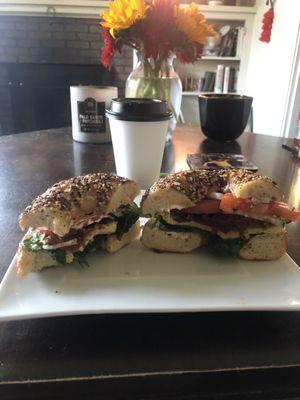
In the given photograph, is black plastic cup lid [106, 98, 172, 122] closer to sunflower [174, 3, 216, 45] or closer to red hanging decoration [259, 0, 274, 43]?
sunflower [174, 3, 216, 45]

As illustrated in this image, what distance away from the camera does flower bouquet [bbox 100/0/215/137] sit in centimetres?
110

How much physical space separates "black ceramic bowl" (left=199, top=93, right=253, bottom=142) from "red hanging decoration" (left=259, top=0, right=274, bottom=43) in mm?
2207

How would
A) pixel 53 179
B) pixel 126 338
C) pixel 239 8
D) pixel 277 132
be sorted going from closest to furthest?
pixel 126 338
pixel 53 179
pixel 277 132
pixel 239 8

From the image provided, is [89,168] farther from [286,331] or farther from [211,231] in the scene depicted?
[286,331]

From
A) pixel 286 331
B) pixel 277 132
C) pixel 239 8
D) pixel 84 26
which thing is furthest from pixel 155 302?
pixel 239 8

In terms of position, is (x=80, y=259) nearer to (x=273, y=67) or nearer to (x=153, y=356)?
(x=153, y=356)

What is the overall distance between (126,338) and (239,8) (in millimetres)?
3823

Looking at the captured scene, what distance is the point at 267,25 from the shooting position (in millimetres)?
3230

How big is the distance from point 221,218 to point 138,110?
399mm

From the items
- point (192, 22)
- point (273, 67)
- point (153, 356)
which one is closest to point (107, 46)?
point (192, 22)

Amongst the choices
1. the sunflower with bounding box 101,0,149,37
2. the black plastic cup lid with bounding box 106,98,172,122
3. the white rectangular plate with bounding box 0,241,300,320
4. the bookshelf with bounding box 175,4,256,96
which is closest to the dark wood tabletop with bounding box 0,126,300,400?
the white rectangular plate with bounding box 0,241,300,320

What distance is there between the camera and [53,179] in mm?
1081

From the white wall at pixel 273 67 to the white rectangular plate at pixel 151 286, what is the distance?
2.87 metres

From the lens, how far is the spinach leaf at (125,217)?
2.17 feet
